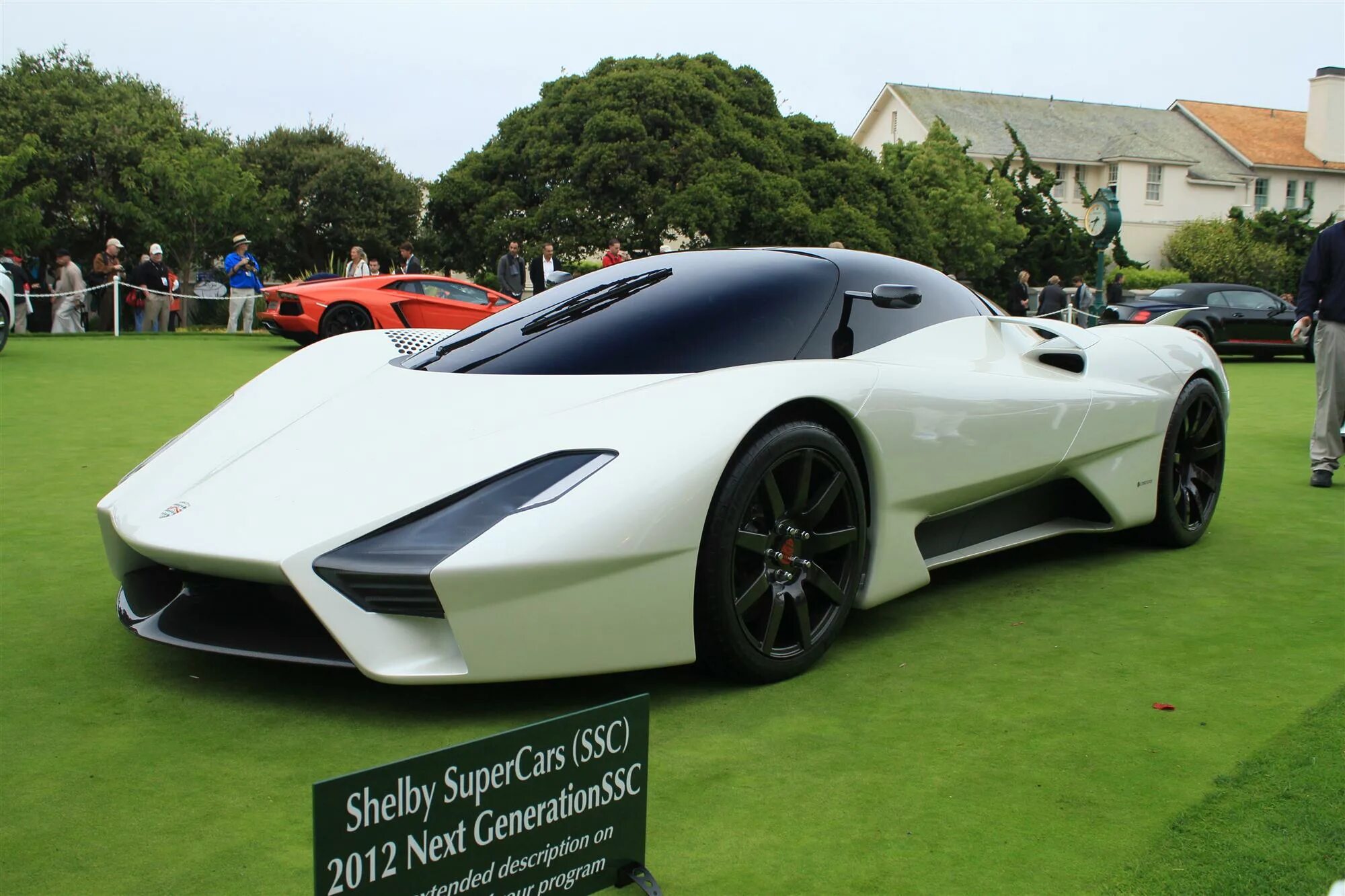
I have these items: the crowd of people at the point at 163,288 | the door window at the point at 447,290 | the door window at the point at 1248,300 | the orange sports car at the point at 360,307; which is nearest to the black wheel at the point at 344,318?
the orange sports car at the point at 360,307

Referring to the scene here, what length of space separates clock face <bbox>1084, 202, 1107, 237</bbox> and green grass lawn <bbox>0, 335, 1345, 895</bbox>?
16.6m

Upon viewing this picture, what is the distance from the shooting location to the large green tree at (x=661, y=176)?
91.6ft

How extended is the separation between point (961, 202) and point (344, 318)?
96.1ft

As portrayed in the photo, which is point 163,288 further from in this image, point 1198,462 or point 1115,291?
point 1115,291

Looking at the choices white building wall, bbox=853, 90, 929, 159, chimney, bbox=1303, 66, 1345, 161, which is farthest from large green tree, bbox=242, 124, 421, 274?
chimney, bbox=1303, 66, 1345, 161

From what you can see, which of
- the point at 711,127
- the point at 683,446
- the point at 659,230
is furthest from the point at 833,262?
the point at 711,127

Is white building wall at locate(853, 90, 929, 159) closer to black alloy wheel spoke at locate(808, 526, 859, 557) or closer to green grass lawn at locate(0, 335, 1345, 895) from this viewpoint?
green grass lawn at locate(0, 335, 1345, 895)

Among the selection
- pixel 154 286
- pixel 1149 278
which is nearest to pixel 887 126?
pixel 1149 278

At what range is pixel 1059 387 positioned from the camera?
4367 millimetres

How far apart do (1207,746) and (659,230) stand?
25502mm

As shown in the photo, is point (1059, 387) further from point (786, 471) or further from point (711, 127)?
point (711, 127)

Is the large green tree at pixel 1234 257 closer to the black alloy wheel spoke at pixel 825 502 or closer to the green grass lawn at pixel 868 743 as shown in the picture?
the green grass lawn at pixel 868 743

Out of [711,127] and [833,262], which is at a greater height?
[711,127]

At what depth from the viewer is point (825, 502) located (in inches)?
132
